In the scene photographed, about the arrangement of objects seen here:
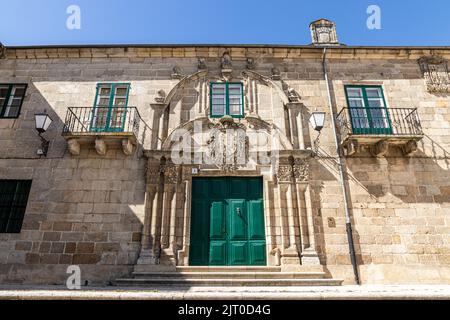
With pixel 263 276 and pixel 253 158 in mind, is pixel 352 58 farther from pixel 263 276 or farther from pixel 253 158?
pixel 263 276

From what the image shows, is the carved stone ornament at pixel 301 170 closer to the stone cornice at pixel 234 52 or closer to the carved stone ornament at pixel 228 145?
the carved stone ornament at pixel 228 145

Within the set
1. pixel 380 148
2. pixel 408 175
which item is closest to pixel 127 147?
pixel 380 148

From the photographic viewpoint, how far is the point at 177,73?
10469 mm

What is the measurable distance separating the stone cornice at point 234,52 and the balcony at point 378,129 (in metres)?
2.46

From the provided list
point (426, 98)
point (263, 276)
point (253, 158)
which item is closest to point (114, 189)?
point (253, 158)

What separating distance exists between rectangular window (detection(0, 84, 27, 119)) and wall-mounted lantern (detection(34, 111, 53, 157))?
1.70 metres

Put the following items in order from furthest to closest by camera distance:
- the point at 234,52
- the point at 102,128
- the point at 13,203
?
the point at 234,52 < the point at 102,128 < the point at 13,203

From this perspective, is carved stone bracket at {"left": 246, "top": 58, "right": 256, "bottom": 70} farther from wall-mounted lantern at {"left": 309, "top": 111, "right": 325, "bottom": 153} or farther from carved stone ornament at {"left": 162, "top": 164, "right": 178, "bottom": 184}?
carved stone ornament at {"left": 162, "top": 164, "right": 178, "bottom": 184}

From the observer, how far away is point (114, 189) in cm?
879

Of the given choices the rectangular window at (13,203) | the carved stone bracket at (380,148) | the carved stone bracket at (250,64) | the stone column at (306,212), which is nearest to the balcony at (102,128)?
the rectangular window at (13,203)

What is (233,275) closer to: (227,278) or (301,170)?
(227,278)

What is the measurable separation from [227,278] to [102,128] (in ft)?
19.9

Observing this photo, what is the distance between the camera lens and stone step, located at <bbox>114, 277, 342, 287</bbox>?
7.39 m

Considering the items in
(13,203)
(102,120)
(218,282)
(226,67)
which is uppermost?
(226,67)
